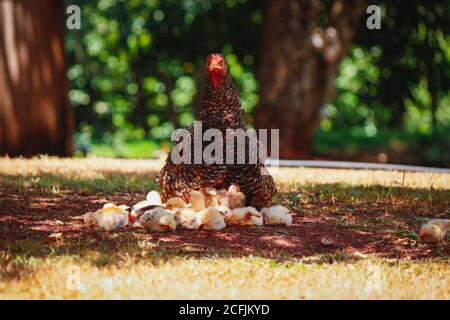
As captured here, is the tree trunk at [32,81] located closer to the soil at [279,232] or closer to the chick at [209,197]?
the soil at [279,232]

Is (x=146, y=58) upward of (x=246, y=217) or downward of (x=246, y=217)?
upward

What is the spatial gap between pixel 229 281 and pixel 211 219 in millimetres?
1294

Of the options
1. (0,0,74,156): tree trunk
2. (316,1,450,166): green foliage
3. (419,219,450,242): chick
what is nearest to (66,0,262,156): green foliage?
(316,1,450,166): green foliage

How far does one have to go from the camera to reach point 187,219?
207 inches

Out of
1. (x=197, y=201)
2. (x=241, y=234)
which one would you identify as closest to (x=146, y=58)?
(x=197, y=201)

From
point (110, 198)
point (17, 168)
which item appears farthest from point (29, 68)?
point (110, 198)

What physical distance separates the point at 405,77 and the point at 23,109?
9.72 m

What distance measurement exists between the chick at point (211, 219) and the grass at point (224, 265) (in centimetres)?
36

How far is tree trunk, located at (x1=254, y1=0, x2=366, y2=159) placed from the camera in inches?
545

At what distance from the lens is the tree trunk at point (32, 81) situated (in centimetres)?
1109

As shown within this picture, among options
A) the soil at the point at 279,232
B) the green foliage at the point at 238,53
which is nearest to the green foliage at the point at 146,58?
the green foliage at the point at 238,53

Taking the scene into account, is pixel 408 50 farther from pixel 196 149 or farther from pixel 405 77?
pixel 196 149

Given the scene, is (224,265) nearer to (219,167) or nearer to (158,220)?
(158,220)

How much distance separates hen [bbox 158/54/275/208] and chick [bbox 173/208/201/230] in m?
0.39
